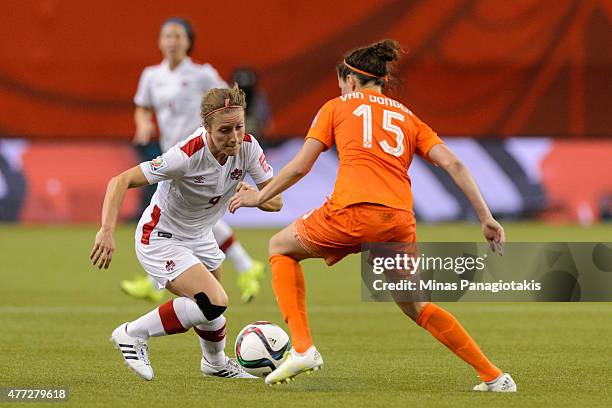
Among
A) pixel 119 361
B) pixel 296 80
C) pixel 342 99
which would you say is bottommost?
pixel 119 361

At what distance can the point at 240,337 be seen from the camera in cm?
754

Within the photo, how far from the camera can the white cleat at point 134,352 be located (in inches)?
281

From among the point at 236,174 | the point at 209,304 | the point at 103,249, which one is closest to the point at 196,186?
the point at 236,174

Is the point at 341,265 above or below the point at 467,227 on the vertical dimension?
below

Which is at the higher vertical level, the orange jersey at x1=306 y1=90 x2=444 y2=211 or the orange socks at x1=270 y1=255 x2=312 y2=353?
the orange jersey at x1=306 y1=90 x2=444 y2=211

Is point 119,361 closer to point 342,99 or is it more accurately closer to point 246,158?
point 246,158

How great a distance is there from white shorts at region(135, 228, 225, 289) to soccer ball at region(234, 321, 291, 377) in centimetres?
54

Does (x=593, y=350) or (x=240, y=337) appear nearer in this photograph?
(x=240, y=337)

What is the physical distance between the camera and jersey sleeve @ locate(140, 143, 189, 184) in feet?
22.9

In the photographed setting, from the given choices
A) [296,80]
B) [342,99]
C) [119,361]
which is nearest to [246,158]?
[342,99]

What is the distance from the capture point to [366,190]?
6.70 meters

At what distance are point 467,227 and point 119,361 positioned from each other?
11.9 meters

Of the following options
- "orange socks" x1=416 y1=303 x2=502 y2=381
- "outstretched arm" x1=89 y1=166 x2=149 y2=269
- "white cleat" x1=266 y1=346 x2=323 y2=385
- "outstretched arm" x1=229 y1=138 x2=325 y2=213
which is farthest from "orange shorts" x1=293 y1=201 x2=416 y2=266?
"outstretched arm" x1=89 y1=166 x2=149 y2=269

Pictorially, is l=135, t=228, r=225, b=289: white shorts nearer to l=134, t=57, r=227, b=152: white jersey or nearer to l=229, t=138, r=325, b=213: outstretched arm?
l=229, t=138, r=325, b=213: outstretched arm
